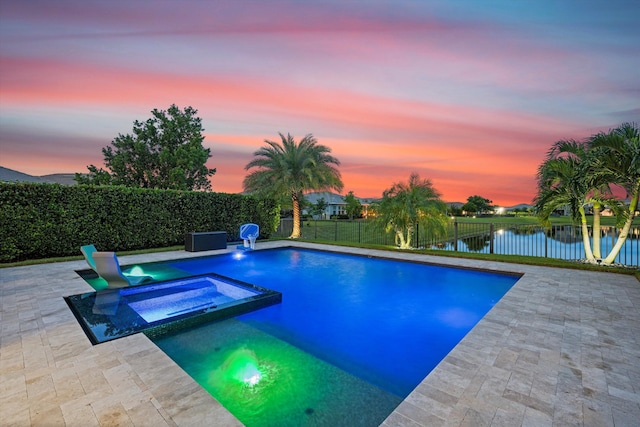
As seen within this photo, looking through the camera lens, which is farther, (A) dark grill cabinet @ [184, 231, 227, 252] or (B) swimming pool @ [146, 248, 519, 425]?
(A) dark grill cabinet @ [184, 231, 227, 252]

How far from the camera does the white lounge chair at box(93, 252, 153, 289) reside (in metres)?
5.64

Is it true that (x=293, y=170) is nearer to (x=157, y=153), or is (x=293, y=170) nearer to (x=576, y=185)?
(x=576, y=185)

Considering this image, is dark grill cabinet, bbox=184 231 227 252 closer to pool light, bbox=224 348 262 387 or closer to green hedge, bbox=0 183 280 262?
green hedge, bbox=0 183 280 262

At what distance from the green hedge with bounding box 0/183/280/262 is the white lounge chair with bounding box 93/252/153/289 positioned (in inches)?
215

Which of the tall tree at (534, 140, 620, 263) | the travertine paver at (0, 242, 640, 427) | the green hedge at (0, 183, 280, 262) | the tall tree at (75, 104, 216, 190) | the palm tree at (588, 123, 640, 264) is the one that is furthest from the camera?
the tall tree at (75, 104, 216, 190)

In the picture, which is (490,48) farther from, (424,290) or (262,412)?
(262,412)

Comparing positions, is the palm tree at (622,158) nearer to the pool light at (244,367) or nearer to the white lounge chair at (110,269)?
the pool light at (244,367)

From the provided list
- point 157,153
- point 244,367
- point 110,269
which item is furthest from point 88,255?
point 157,153

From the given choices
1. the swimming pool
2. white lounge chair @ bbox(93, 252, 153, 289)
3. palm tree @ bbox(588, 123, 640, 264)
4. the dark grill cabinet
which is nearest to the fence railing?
palm tree @ bbox(588, 123, 640, 264)

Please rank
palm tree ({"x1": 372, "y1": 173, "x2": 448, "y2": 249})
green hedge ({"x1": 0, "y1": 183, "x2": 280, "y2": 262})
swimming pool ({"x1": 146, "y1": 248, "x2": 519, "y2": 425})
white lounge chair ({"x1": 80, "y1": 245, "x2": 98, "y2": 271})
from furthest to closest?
palm tree ({"x1": 372, "y1": 173, "x2": 448, "y2": 249}) → green hedge ({"x1": 0, "y1": 183, "x2": 280, "y2": 262}) → white lounge chair ({"x1": 80, "y1": 245, "x2": 98, "y2": 271}) → swimming pool ({"x1": 146, "y1": 248, "x2": 519, "y2": 425})

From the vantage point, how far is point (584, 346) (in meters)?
3.22

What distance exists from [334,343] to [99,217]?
34.5 feet

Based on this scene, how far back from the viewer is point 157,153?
80.3 feet

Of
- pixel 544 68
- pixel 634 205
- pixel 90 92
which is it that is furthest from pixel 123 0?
pixel 634 205
